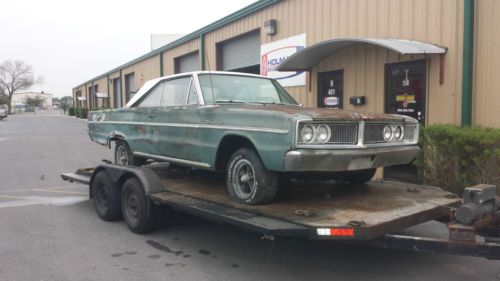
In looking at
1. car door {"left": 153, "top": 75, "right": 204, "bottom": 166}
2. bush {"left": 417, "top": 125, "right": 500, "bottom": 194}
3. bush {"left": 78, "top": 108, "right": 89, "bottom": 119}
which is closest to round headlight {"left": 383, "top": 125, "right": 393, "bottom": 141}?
car door {"left": 153, "top": 75, "right": 204, "bottom": 166}

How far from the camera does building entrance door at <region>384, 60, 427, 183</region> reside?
29.4 ft

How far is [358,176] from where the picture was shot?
5801 mm

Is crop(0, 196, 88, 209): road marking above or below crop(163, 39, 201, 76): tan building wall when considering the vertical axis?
below

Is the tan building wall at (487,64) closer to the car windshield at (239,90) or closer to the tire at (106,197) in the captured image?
the car windshield at (239,90)

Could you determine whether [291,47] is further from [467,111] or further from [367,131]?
[367,131]

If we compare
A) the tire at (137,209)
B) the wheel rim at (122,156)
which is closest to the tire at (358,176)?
the tire at (137,209)

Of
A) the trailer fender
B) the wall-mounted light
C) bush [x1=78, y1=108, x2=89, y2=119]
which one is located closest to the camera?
the trailer fender

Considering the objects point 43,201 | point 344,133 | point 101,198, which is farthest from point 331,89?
point 344,133

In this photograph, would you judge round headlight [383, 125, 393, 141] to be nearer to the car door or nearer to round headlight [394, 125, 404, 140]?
round headlight [394, 125, 404, 140]

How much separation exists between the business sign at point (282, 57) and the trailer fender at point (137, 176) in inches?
241

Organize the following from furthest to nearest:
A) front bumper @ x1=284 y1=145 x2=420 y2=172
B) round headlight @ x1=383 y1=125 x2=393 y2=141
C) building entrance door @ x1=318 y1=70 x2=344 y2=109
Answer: building entrance door @ x1=318 y1=70 x2=344 y2=109 → round headlight @ x1=383 y1=125 x2=393 y2=141 → front bumper @ x1=284 y1=145 x2=420 y2=172

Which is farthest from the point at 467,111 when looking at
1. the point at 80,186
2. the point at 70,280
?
the point at 80,186

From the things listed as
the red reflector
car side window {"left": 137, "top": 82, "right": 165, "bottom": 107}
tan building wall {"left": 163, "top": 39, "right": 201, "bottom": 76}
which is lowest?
the red reflector

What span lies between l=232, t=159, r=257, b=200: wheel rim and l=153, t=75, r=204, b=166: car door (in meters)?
0.76
